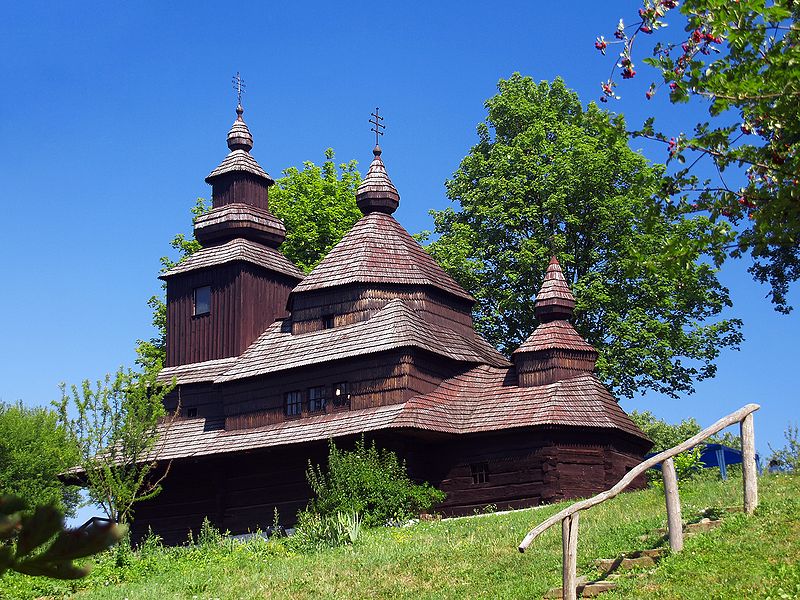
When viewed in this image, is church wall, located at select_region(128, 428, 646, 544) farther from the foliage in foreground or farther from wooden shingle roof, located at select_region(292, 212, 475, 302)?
the foliage in foreground

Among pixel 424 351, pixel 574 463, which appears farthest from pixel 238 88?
pixel 574 463

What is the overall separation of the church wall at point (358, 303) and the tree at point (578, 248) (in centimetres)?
554

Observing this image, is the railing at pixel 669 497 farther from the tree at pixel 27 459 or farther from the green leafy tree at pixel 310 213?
the tree at pixel 27 459

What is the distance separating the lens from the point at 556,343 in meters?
29.5

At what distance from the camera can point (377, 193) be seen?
34750 mm

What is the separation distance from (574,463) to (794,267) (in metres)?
9.19

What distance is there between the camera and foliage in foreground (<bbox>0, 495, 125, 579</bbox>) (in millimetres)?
3357

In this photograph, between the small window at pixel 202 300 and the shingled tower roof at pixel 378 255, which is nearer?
the shingled tower roof at pixel 378 255

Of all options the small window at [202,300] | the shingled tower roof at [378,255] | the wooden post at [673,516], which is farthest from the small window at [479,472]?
the wooden post at [673,516]

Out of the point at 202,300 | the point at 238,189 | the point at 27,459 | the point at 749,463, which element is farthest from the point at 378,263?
the point at 27,459

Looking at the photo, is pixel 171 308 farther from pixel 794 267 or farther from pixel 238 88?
pixel 794 267

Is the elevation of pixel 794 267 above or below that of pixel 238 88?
below

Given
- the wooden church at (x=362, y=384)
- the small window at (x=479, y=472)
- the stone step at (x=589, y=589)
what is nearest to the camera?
the stone step at (x=589, y=589)

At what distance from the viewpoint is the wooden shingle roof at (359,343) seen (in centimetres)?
2948
